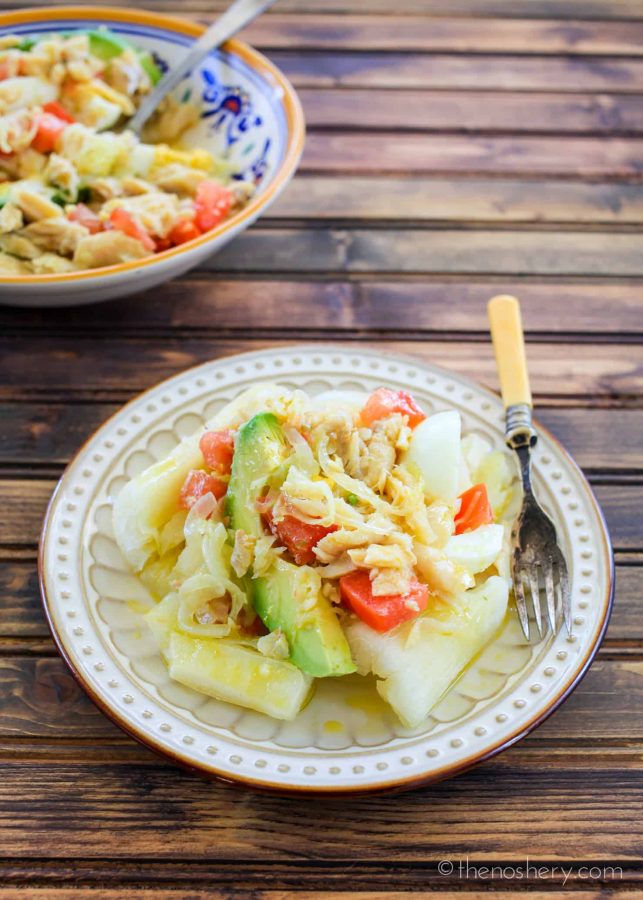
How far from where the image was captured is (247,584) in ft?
5.33

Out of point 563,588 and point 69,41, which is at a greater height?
point 69,41

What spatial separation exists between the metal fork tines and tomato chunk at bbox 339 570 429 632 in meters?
0.23

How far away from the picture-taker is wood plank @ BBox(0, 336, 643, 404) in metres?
2.33

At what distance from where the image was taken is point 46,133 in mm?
2578

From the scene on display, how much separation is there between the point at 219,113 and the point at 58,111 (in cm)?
48

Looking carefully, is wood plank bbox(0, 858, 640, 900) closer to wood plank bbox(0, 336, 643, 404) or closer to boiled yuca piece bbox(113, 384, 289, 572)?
boiled yuca piece bbox(113, 384, 289, 572)

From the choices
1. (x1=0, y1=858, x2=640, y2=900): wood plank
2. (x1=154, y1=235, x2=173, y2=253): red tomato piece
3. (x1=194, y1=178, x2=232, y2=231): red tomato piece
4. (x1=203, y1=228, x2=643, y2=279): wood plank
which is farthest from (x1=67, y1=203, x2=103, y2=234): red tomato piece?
(x1=0, y1=858, x2=640, y2=900): wood plank

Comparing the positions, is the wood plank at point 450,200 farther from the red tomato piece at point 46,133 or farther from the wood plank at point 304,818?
the wood plank at point 304,818

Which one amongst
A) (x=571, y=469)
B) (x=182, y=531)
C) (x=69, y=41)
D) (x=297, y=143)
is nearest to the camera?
(x=182, y=531)

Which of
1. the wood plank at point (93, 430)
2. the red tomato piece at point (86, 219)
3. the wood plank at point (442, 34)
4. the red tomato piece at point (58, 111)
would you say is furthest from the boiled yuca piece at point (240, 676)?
the wood plank at point (442, 34)

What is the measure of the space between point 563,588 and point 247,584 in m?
0.56

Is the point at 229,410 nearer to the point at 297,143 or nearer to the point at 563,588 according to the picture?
the point at 563,588

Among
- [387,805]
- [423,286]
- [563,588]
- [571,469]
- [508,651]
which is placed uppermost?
[423,286]

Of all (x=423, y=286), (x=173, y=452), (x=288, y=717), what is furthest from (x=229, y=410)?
(x=423, y=286)
